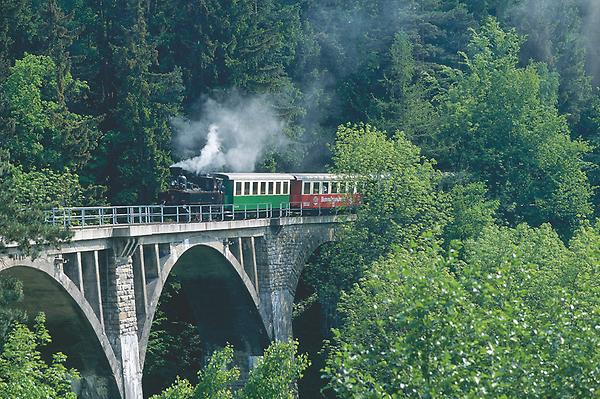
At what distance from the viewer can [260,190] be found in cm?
5638

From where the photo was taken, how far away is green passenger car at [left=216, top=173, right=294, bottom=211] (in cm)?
5389

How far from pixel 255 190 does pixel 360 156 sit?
489 centimetres

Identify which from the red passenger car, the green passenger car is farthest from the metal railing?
the red passenger car

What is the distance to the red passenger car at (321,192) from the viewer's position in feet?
191

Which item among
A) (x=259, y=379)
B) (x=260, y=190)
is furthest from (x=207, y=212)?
(x=259, y=379)

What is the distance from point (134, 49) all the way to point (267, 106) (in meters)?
11.7

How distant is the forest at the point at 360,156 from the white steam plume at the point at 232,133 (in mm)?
132

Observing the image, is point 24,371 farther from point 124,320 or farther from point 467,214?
point 467,214

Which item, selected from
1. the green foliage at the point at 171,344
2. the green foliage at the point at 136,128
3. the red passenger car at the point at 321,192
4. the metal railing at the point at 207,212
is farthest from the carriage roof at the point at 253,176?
the green foliage at the point at 171,344

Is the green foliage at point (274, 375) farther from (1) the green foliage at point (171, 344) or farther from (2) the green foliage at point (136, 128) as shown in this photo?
(2) the green foliage at point (136, 128)

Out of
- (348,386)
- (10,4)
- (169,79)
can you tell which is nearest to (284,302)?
(169,79)

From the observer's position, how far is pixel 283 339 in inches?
2195

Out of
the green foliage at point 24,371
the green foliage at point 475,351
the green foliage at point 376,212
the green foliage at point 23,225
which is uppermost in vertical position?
the green foliage at point 376,212

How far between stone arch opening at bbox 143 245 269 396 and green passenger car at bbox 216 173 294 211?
321cm
